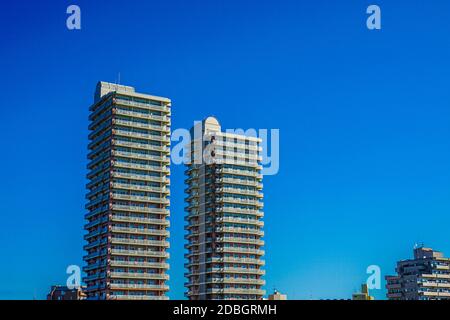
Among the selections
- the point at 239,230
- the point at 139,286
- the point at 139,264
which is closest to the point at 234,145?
the point at 239,230

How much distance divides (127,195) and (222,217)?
21.0 metres

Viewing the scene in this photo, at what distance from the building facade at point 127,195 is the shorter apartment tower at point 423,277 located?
7306 cm

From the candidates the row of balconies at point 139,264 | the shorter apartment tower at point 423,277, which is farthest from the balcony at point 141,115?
the shorter apartment tower at point 423,277

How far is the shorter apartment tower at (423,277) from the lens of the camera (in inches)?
6570

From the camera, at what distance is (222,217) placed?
5408 inches

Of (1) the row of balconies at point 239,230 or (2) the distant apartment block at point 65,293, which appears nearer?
(2) the distant apartment block at point 65,293

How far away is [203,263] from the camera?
135 metres

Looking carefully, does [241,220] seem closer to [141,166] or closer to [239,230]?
[239,230]

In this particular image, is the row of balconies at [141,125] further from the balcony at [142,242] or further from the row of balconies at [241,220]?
the balcony at [142,242]

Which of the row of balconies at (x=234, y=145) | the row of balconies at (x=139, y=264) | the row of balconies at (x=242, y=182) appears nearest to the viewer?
the row of balconies at (x=139, y=264)

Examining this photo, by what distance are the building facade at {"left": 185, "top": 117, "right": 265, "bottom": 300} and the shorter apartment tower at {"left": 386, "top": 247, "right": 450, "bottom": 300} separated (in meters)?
50.1

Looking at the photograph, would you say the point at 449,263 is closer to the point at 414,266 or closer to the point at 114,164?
the point at 414,266
